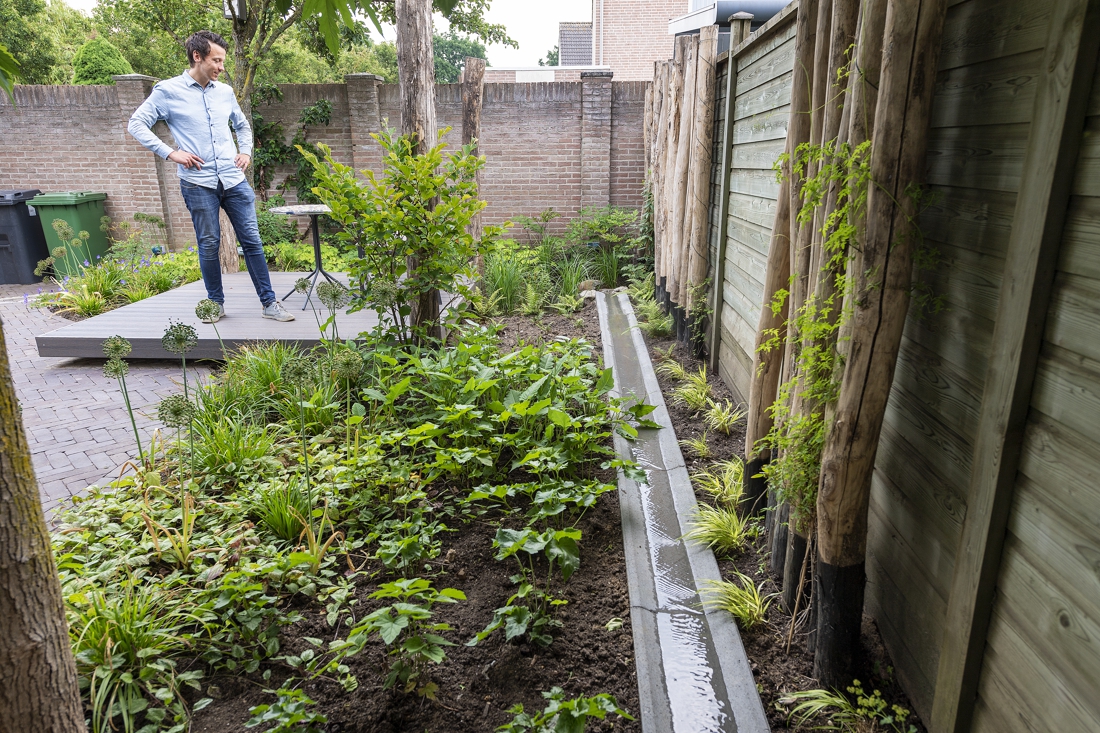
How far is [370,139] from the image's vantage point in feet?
34.7

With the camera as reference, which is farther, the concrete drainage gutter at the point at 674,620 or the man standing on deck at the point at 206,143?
the man standing on deck at the point at 206,143

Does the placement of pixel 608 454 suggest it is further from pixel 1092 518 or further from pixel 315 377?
pixel 1092 518

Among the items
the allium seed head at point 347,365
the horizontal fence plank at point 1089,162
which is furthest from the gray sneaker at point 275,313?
the horizontal fence plank at point 1089,162

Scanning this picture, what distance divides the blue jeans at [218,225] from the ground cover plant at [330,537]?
1.78 meters

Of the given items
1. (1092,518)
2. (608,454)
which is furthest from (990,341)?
(608,454)

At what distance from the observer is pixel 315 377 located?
13.4 feet

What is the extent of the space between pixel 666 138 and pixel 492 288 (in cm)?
248

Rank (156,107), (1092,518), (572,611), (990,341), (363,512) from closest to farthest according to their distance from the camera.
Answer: (1092,518) → (990,341) → (572,611) → (363,512) → (156,107)

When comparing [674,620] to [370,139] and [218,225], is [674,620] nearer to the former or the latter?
[218,225]

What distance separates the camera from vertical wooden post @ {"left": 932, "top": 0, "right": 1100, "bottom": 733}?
1.25 m

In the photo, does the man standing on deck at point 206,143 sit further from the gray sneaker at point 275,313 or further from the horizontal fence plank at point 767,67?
the horizontal fence plank at point 767,67

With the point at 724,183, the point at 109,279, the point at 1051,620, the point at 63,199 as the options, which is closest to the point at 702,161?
the point at 724,183

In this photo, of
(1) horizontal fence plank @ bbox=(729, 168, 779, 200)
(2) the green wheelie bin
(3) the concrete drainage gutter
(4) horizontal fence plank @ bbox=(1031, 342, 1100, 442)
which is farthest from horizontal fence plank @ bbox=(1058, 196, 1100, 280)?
(2) the green wheelie bin

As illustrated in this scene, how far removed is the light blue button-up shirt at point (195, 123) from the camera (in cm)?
526
